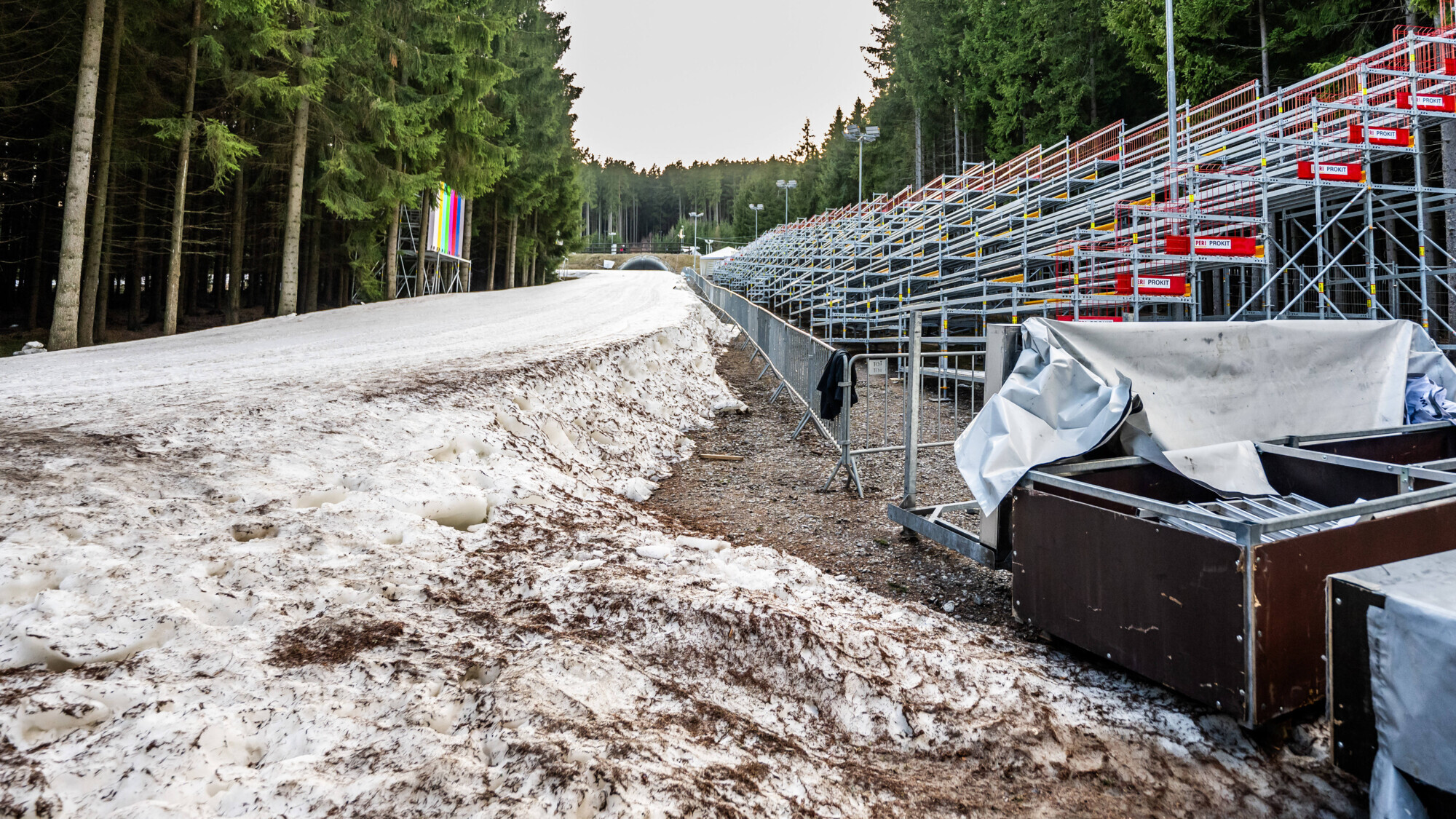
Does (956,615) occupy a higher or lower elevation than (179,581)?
lower

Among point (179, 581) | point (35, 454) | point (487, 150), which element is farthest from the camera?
point (487, 150)

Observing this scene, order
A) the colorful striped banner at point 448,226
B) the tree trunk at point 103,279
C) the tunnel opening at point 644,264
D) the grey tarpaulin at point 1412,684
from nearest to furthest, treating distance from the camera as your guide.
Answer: the grey tarpaulin at point 1412,684, the tree trunk at point 103,279, the colorful striped banner at point 448,226, the tunnel opening at point 644,264

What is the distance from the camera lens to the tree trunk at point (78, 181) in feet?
41.2

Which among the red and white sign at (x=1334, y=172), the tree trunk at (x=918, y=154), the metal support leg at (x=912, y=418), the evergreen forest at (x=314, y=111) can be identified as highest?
the tree trunk at (x=918, y=154)

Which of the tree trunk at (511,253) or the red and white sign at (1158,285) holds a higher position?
the tree trunk at (511,253)

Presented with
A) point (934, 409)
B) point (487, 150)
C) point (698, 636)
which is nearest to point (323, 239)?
point (487, 150)

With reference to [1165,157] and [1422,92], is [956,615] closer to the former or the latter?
[1422,92]

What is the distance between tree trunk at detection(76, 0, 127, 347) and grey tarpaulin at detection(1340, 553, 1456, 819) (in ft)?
64.7

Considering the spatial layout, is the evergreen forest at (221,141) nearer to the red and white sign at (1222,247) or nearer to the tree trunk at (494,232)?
the tree trunk at (494,232)

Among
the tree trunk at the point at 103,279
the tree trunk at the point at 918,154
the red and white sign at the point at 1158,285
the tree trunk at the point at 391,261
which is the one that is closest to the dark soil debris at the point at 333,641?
the red and white sign at the point at 1158,285

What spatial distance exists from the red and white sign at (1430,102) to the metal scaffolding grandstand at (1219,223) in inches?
1.6

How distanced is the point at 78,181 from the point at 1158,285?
18.0m

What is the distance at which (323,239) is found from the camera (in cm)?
2808

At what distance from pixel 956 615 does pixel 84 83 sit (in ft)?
53.4
